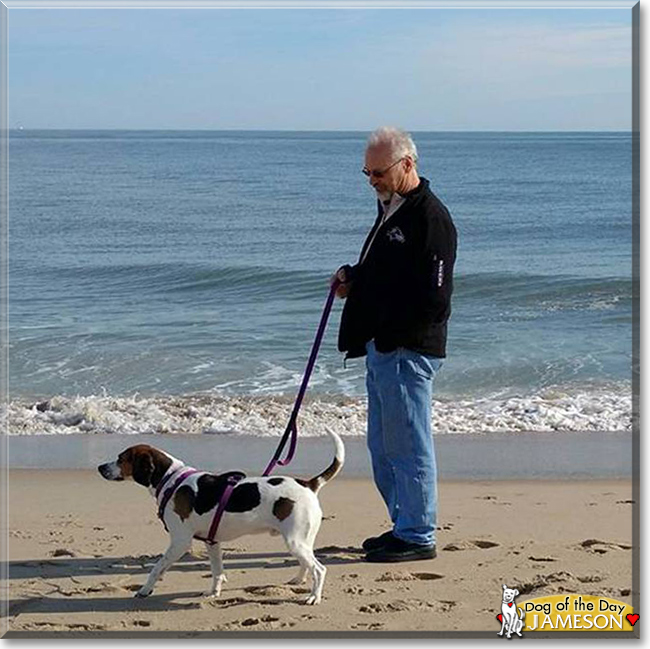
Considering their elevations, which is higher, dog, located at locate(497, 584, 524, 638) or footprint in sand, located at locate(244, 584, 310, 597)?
dog, located at locate(497, 584, 524, 638)

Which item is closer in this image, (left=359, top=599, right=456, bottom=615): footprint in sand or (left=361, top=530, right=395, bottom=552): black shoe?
(left=359, top=599, right=456, bottom=615): footprint in sand

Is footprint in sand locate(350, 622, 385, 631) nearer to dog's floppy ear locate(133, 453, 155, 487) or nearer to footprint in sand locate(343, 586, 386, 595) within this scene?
footprint in sand locate(343, 586, 386, 595)

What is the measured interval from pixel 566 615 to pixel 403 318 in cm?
154

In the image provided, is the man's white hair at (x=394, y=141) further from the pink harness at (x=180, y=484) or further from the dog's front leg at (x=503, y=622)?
the dog's front leg at (x=503, y=622)

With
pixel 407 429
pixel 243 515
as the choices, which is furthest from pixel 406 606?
pixel 407 429

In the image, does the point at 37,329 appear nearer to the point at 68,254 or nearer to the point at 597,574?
the point at 68,254

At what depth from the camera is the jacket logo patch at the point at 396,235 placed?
18.3ft

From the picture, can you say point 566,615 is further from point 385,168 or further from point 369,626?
point 385,168

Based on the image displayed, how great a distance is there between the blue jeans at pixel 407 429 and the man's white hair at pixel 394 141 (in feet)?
3.04

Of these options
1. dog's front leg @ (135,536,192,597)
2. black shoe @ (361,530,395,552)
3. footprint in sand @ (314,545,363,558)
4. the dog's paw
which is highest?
A: dog's front leg @ (135,536,192,597)

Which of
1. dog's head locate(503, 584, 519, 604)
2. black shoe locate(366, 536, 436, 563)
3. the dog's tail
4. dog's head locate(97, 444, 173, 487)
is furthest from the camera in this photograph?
black shoe locate(366, 536, 436, 563)

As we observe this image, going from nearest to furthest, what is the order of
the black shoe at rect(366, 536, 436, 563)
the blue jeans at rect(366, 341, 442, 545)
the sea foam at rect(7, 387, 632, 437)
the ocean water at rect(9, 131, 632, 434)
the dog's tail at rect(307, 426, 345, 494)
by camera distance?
the dog's tail at rect(307, 426, 345, 494) → the blue jeans at rect(366, 341, 442, 545) → the black shoe at rect(366, 536, 436, 563) → the sea foam at rect(7, 387, 632, 437) → the ocean water at rect(9, 131, 632, 434)

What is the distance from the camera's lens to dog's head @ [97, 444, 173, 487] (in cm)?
549

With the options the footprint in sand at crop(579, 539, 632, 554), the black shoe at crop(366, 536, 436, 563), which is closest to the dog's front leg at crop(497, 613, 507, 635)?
the black shoe at crop(366, 536, 436, 563)
